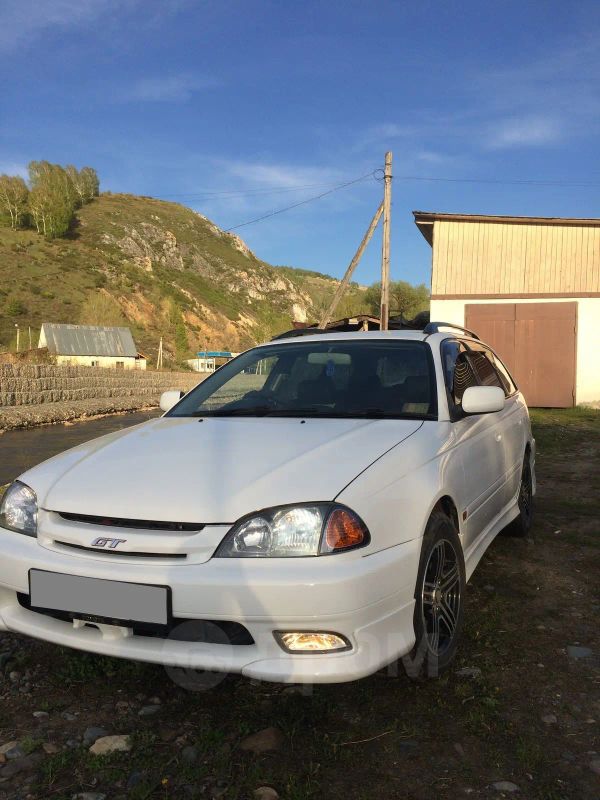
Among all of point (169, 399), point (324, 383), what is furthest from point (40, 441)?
point (324, 383)

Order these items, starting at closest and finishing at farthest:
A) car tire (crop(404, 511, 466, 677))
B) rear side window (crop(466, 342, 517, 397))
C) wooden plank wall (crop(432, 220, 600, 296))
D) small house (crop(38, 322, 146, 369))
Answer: car tire (crop(404, 511, 466, 677)), rear side window (crop(466, 342, 517, 397)), wooden plank wall (crop(432, 220, 600, 296)), small house (crop(38, 322, 146, 369))

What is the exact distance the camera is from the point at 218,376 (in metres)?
4.05

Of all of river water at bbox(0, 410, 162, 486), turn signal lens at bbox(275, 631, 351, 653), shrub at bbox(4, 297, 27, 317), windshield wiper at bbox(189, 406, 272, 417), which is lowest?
river water at bbox(0, 410, 162, 486)

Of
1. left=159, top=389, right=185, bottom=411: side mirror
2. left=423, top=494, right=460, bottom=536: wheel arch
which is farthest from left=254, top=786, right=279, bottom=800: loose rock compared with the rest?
left=159, top=389, right=185, bottom=411: side mirror

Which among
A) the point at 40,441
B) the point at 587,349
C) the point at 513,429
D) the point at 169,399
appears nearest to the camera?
A: the point at 169,399

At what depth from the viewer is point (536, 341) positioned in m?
16.1

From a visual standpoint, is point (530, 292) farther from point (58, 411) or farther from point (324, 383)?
point (324, 383)

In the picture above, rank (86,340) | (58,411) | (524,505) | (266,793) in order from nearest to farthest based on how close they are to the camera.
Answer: (266,793)
(524,505)
(58,411)
(86,340)

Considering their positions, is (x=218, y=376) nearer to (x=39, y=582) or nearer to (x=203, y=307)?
(x=39, y=582)

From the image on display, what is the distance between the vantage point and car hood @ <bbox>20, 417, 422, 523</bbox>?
7.40 feet

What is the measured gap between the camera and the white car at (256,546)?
2105 millimetres

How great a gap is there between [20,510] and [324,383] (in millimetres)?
1696

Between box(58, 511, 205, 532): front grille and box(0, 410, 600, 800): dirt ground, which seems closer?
box(0, 410, 600, 800): dirt ground

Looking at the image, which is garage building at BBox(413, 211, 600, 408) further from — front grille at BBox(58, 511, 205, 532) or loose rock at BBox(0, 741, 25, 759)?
loose rock at BBox(0, 741, 25, 759)
